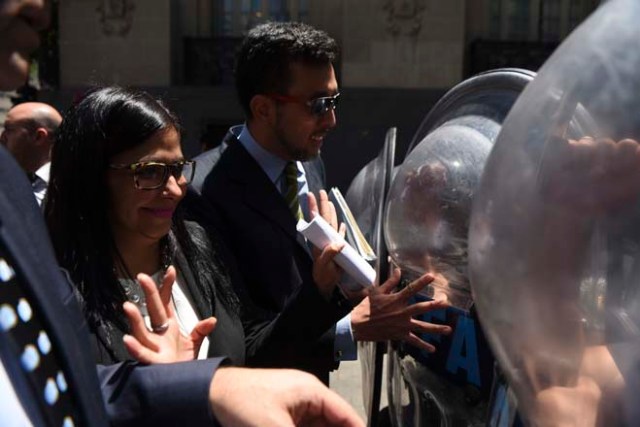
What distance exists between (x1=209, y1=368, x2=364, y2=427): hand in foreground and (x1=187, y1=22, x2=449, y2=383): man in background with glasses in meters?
0.86

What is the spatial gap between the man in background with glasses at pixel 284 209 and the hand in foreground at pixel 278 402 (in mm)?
859

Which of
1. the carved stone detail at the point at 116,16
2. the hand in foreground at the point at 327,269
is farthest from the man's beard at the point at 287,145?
the carved stone detail at the point at 116,16

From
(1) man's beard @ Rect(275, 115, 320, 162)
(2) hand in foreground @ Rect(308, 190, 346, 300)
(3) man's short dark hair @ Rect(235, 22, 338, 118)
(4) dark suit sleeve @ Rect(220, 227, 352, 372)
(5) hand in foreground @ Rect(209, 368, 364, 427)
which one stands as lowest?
(4) dark suit sleeve @ Rect(220, 227, 352, 372)

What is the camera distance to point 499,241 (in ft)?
3.31

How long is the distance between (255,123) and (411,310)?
0.92 m

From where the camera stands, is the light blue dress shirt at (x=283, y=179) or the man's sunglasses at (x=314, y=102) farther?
the man's sunglasses at (x=314, y=102)

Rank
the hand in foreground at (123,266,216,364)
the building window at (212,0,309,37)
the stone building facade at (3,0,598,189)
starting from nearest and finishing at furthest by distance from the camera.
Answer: the hand in foreground at (123,266,216,364) < the stone building facade at (3,0,598,189) < the building window at (212,0,309,37)

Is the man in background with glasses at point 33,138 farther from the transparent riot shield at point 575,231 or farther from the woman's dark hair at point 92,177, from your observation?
the transparent riot shield at point 575,231

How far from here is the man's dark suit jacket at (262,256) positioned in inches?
84.4

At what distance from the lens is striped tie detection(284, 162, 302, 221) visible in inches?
103

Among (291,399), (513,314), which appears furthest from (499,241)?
(291,399)

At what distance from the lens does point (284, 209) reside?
2.48 meters

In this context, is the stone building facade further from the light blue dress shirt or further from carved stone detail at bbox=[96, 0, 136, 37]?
the light blue dress shirt

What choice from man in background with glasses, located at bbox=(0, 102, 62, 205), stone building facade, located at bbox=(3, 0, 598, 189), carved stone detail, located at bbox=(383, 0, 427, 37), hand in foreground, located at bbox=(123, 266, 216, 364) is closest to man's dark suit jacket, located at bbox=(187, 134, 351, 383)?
hand in foreground, located at bbox=(123, 266, 216, 364)
